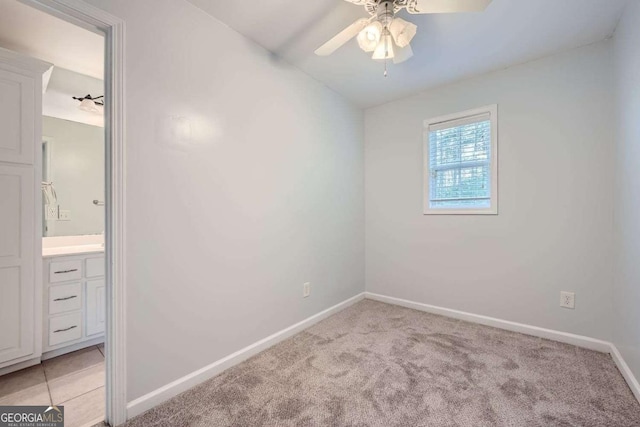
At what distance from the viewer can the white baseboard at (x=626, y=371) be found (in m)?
1.50

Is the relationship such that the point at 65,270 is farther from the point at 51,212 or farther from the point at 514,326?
the point at 514,326

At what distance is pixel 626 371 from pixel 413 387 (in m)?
1.33

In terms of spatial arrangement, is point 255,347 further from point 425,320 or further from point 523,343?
point 523,343

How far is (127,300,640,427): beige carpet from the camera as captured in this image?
1.37 meters

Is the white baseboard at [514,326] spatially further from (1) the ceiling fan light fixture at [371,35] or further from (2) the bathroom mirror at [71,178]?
(2) the bathroom mirror at [71,178]

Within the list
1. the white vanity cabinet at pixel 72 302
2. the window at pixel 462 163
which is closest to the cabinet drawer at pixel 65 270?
the white vanity cabinet at pixel 72 302

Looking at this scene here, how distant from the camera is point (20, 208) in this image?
1.83 metres

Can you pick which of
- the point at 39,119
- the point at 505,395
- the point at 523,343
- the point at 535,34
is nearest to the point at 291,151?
the point at 39,119

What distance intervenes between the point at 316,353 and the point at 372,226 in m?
1.70

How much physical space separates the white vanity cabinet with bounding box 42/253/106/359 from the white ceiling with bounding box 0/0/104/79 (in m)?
1.53

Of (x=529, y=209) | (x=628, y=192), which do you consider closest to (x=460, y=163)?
(x=529, y=209)

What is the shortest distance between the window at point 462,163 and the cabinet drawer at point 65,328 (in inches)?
131

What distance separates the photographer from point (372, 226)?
10.8ft

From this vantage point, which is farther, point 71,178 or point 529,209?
point 71,178
